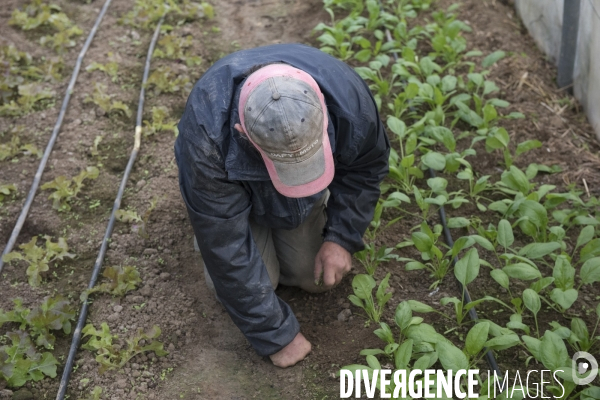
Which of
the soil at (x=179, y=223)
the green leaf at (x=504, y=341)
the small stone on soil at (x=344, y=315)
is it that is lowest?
the small stone on soil at (x=344, y=315)

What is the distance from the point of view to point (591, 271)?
296cm

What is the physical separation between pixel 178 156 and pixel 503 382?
1547 mm

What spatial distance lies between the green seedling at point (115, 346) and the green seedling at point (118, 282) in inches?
9.6

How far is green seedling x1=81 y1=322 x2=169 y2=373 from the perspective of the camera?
118 inches

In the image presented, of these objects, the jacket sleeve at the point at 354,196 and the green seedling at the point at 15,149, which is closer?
the jacket sleeve at the point at 354,196

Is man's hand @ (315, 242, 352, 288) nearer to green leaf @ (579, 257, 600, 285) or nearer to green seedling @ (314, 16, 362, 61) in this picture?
green leaf @ (579, 257, 600, 285)

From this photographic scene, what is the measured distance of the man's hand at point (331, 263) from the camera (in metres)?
3.07

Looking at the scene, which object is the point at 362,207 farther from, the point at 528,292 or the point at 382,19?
the point at 382,19

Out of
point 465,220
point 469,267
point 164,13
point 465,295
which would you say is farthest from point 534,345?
point 164,13

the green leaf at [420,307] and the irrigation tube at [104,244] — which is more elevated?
the green leaf at [420,307]

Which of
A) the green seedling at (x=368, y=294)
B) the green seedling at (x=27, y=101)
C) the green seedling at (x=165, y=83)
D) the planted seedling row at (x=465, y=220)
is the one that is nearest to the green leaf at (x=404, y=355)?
the planted seedling row at (x=465, y=220)

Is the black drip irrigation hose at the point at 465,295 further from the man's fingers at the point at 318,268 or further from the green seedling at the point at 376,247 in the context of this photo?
the man's fingers at the point at 318,268

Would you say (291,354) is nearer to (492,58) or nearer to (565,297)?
(565,297)

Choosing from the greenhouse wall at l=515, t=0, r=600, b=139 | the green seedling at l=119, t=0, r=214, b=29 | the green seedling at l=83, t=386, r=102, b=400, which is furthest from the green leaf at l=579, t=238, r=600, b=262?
the green seedling at l=119, t=0, r=214, b=29
